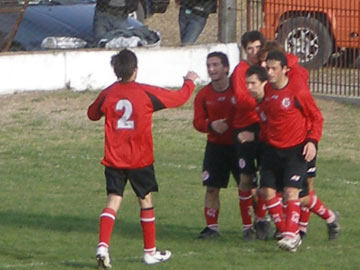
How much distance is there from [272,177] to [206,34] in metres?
10.9

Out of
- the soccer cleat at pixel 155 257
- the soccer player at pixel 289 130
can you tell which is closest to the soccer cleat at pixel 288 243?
the soccer player at pixel 289 130

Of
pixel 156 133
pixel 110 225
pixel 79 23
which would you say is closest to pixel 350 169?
pixel 156 133

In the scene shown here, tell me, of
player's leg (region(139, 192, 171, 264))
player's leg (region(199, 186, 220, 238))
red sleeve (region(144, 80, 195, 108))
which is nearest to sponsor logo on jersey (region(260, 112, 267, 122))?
red sleeve (region(144, 80, 195, 108))

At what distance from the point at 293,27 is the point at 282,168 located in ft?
32.9

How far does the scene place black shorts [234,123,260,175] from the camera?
343 inches

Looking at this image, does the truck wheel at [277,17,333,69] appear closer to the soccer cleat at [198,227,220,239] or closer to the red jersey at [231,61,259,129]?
the red jersey at [231,61,259,129]

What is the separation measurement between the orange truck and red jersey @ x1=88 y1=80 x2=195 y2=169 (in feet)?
34.4

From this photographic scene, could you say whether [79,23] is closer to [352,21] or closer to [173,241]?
[352,21]

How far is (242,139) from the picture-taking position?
8.66 m

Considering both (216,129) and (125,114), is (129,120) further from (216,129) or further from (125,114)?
(216,129)

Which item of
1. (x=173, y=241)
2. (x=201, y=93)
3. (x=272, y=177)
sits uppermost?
(x=201, y=93)

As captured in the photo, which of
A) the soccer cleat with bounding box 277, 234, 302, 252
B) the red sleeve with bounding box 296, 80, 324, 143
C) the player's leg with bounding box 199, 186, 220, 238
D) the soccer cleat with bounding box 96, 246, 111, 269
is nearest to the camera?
the soccer cleat with bounding box 96, 246, 111, 269

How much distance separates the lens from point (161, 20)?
22.1m

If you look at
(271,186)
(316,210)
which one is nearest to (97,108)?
(271,186)
